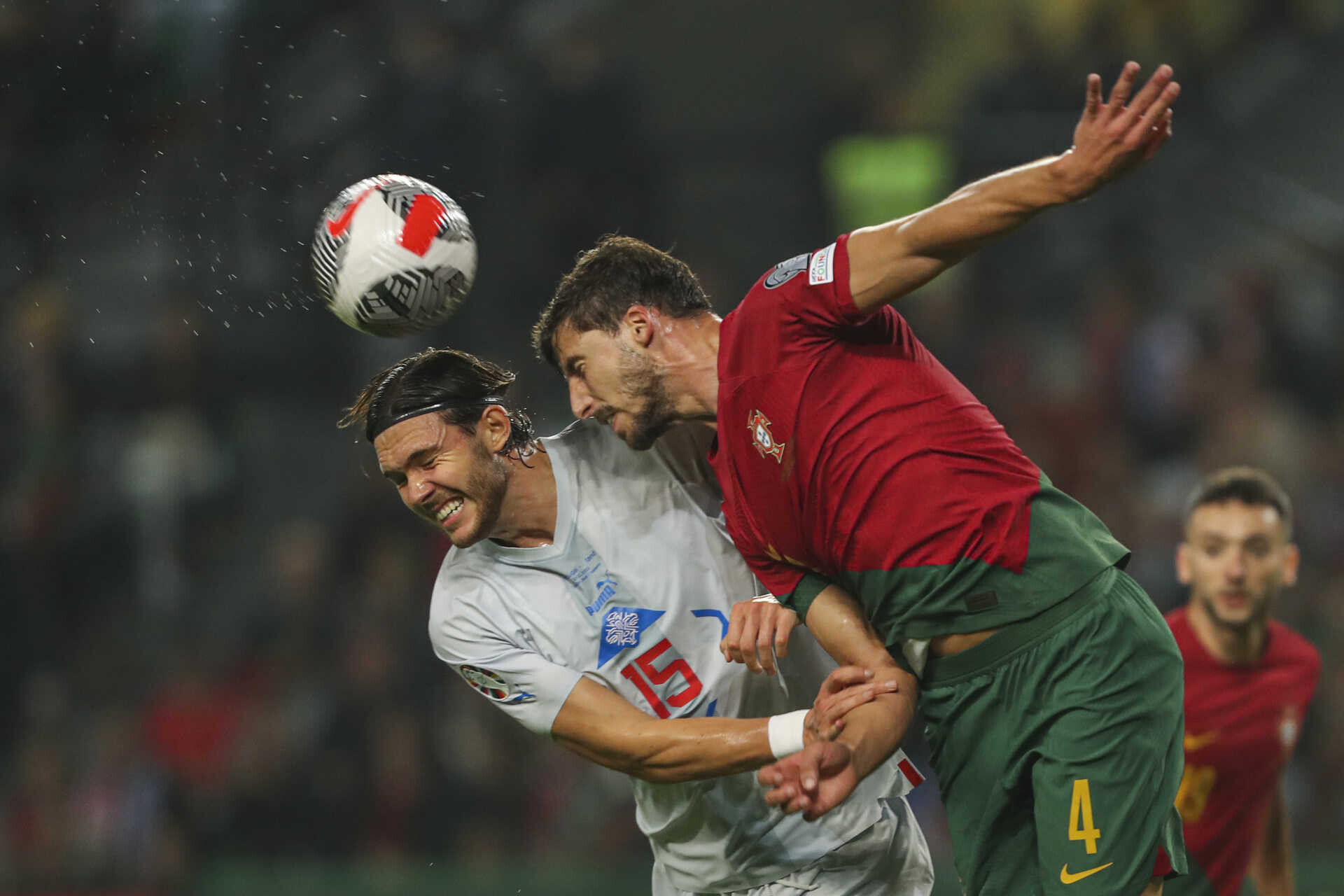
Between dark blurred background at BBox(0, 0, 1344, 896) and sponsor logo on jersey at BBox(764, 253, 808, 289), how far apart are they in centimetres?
516

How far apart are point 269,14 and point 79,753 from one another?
4617 millimetres

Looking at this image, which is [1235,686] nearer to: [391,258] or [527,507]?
[527,507]

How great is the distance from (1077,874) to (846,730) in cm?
60

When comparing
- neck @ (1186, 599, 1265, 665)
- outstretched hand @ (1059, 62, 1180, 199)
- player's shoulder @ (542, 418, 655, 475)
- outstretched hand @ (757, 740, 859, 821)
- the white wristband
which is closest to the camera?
outstretched hand @ (1059, 62, 1180, 199)

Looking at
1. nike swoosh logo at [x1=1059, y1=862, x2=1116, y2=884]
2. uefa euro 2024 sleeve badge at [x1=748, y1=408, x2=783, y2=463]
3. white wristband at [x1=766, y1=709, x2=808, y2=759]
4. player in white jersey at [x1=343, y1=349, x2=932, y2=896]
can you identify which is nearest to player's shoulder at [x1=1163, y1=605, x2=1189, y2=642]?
player in white jersey at [x1=343, y1=349, x2=932, y2=896]

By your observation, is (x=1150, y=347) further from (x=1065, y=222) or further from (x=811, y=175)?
(x=811, y=175)

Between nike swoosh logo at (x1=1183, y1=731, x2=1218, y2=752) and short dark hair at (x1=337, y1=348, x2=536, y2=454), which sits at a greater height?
short dark hair at (x1=337, y1=348, x2=536, y2=454)

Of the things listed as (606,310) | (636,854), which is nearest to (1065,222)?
(636,854)

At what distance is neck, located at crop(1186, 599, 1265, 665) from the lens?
5.07 metres

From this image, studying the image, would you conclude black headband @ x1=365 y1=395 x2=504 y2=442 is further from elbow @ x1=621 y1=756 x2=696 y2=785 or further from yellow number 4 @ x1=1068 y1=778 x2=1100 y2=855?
yellow number 4 @ x1=1068 y1=778 x2=1100 y2=855

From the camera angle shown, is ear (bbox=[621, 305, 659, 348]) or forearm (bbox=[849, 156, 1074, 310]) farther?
ear (bbox=[621, 305, 659, 348])

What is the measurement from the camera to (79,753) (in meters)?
8.78

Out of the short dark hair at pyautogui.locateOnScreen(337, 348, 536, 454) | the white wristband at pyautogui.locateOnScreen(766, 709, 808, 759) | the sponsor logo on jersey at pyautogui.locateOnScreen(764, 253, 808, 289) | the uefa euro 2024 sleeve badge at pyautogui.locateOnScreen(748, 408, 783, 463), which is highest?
the sponsor logo on jersey at pyautogui.locateOnScreen(764, 253, 808, 289)

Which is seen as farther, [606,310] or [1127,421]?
[1127,421]
